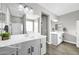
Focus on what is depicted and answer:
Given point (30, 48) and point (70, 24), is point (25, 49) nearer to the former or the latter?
point (30, 48)

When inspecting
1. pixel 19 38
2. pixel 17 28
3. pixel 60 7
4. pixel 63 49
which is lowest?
pixel 63 49

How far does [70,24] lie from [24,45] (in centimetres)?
93

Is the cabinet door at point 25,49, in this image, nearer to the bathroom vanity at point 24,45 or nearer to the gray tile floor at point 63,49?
the bathroom vanity at point 24,45

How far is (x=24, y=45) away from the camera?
141cm

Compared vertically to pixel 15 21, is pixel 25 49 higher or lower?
lower

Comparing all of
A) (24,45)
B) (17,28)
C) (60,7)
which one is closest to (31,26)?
(17,28)

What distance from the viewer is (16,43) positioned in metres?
1.32

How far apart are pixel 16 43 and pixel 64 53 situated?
2.86 ft

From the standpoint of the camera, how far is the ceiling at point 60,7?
145 centimetres

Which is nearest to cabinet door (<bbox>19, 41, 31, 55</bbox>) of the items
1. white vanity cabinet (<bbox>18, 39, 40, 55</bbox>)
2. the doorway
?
white vanity cabinet (<bbox>18, 39, 40, 55</bbox>)

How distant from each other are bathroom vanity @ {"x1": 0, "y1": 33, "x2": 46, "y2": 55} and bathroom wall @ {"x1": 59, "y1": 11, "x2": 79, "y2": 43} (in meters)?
0.46

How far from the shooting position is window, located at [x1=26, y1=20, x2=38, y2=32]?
4.84 ft
